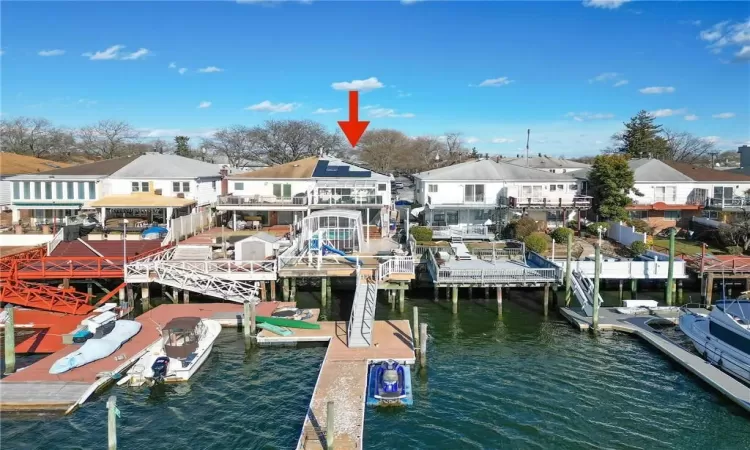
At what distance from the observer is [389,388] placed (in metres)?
18.9

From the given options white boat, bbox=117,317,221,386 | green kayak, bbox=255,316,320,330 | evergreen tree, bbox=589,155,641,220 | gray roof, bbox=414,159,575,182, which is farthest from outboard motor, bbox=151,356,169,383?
evergreen tree, bbox=589,155,641,220

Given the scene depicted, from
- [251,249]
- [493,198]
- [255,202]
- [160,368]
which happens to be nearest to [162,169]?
[255,202]

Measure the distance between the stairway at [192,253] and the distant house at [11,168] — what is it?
21389 mm

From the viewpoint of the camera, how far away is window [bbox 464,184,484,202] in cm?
4650

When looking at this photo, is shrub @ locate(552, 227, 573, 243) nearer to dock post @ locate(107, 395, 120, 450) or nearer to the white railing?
dock post @ locate(107, 395, 120, 450)

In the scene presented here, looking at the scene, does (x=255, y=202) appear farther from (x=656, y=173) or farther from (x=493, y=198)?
(x=656, y=173)

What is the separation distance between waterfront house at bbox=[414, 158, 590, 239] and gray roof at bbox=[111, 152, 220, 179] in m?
20.7

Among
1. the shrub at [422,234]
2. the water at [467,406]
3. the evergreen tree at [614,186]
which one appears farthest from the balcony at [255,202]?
the evergreen tree at [614,186]

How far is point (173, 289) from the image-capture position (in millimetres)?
30578

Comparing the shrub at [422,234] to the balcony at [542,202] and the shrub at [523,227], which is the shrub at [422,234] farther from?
the balcony at [542,202]

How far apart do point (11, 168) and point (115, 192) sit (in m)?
18.3

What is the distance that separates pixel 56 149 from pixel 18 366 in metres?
89.8

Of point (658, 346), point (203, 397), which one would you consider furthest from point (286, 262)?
point (658, 346)

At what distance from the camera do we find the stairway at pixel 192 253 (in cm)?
3192
